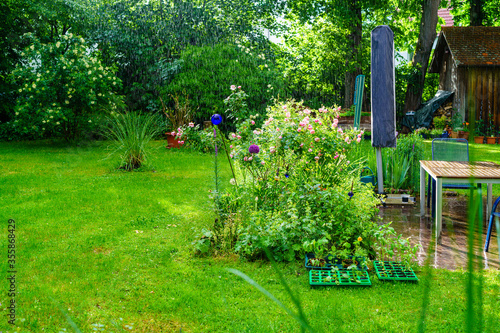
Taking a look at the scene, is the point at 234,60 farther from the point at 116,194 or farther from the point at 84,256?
the point at 84,256

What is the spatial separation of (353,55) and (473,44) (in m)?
4.10

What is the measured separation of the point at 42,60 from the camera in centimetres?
1139

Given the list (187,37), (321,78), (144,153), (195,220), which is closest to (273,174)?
(195,220)

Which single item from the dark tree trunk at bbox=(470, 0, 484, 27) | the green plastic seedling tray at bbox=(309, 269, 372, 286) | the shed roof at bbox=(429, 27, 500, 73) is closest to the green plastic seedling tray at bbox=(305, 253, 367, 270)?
the green plastic seedling tray at bbox=(309, 269, 372, 286)

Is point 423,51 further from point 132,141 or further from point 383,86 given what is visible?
point 132,141

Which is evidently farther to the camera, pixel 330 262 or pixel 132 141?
pixel 132 141

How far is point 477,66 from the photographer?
14.2m

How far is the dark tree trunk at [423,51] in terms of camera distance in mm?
15777

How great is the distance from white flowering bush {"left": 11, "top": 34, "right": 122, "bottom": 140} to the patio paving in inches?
332

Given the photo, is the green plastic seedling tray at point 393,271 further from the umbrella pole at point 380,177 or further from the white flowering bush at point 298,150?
the umbrella pole at point 380,177

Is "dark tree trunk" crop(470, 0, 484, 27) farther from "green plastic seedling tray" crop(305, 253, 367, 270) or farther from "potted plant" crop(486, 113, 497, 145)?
"green plastic seedling tray" crop(305, 253, 367, 270)

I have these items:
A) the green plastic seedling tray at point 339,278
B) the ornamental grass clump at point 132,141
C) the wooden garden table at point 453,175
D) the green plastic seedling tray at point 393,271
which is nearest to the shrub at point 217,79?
the ornamental grass clump at point 132,141

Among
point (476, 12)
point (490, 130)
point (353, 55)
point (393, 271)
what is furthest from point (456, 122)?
point (393, 271)

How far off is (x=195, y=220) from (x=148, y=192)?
1707mm
